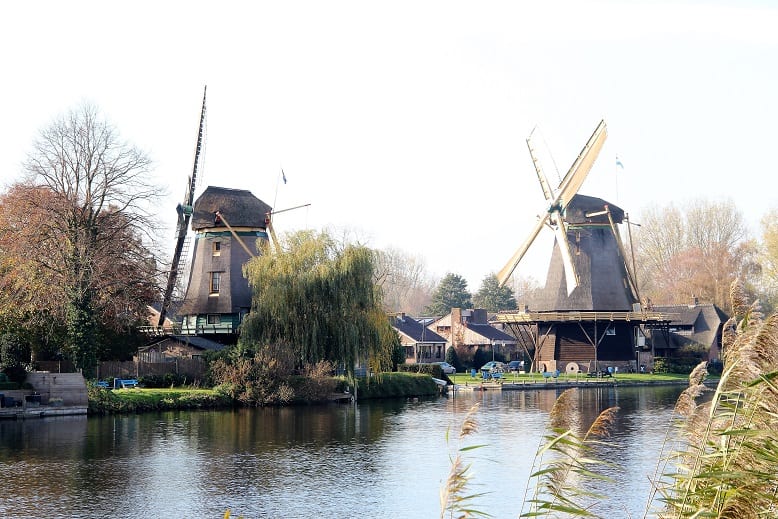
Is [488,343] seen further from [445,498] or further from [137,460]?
[445,498]

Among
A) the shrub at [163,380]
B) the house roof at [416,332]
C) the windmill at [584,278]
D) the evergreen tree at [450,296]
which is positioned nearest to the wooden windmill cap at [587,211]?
the windmill at [584,278]

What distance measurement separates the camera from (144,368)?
44812 millimetres

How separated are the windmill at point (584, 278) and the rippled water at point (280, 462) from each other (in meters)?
24.6

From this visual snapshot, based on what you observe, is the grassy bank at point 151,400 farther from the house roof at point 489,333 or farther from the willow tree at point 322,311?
the house roof at point 489,333

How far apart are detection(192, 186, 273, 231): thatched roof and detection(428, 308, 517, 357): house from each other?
2567cm

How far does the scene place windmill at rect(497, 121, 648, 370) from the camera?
212 feet

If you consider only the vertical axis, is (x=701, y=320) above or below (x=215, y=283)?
below

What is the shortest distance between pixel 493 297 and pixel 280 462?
73937 mm

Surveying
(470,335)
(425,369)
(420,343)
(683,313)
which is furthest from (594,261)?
(420,343)

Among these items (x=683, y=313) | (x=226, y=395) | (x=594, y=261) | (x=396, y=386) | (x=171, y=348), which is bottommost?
(x=226, y=395)

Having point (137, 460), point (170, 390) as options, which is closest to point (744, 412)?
point (137, 460)

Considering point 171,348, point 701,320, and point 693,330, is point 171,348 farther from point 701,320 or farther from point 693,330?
point 701,320

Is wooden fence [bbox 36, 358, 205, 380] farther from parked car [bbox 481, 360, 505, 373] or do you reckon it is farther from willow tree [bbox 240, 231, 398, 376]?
parked car [bbox 481, 360, 505, 373]

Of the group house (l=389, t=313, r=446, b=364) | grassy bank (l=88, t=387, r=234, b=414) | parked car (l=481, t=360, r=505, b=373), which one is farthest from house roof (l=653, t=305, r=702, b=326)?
grassy bank (l=88, t=387, r=234, b=414)
